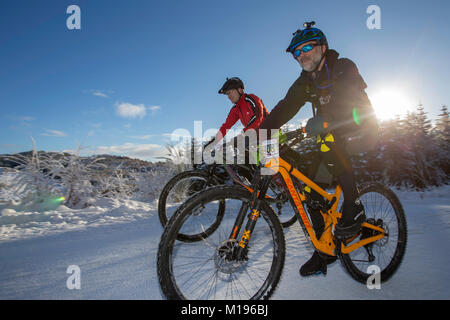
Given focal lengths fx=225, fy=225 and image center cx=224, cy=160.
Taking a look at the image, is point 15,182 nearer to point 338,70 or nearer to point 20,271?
point 20,271

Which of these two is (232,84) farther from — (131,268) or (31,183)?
(31,183)

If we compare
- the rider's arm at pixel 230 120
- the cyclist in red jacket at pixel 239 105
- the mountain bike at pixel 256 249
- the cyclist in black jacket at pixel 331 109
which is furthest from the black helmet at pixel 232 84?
the mountain bike at pixel 256 249

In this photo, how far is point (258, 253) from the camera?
8.27ft

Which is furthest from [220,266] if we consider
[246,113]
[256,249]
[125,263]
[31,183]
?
[31,183]

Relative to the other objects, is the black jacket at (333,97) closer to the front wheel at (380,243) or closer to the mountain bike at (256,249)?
the mountain bike at (256,249)

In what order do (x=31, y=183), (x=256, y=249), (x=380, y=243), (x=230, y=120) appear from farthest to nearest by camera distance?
(x=31, y=183) → (x=230, y=120) → (x=256, y=249) → (x=380, y=243)

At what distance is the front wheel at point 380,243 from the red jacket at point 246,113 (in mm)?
2073

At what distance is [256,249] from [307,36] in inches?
90.6

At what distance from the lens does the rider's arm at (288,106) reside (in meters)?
2.20

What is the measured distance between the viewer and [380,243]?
2.26m

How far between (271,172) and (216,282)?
1060 mm

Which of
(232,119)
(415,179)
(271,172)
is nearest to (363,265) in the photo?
(271,172)
